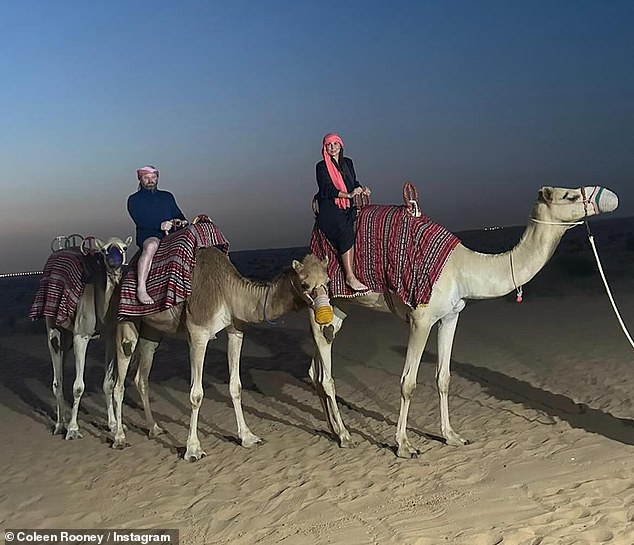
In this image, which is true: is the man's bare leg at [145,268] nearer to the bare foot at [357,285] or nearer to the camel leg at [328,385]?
the camel leg at [328,385]

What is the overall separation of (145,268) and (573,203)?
4.20 metres

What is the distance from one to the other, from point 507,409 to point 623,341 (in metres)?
4.34

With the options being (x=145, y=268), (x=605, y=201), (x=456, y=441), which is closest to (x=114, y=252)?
(x=145, y=268)

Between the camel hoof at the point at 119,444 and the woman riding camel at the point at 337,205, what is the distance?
10.5 ft

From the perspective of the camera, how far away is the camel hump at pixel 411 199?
6.30 m

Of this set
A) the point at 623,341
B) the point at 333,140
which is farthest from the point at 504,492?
the point at 623,341

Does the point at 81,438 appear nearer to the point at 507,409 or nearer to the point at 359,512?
the point at 359,512

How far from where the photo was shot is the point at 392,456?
20.0 feet

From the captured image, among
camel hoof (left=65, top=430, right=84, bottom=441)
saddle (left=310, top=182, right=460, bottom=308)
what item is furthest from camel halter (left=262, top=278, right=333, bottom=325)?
camel hoof (left=65, top=430, right=84, bottom=441)

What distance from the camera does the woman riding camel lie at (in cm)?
635

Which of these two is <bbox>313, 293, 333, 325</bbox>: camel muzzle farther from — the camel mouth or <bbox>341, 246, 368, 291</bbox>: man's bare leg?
the camel mouth

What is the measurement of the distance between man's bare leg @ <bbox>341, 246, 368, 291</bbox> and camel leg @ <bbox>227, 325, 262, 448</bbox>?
136 centimetres

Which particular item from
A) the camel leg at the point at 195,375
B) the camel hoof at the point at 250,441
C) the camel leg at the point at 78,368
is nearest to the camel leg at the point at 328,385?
the camel hoof at the point at 250,441

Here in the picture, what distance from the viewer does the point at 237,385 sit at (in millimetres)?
6836
